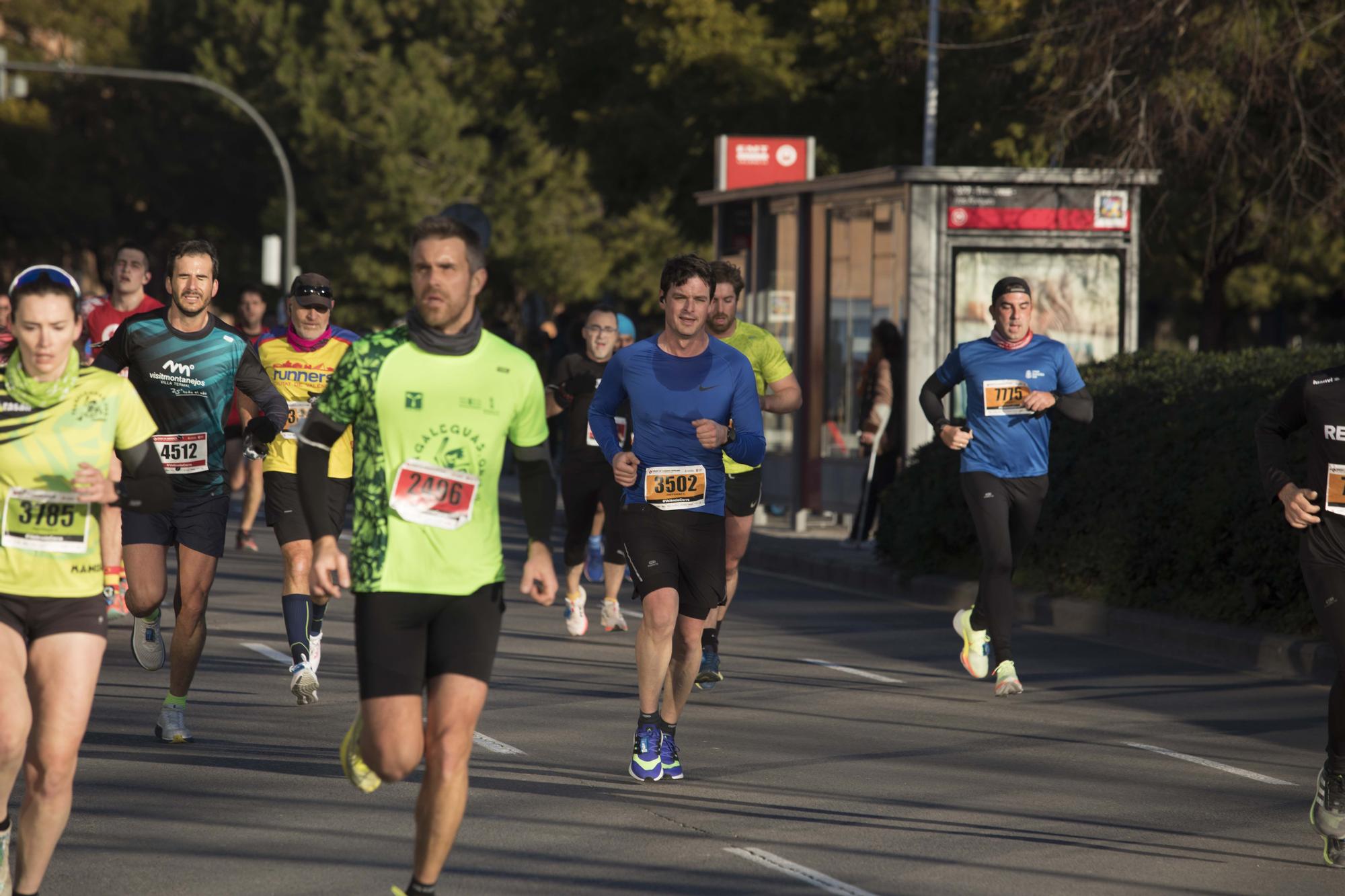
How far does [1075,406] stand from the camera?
10375 mm

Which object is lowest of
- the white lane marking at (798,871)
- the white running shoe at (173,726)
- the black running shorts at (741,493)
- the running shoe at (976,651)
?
the white lane marking at (798,871)

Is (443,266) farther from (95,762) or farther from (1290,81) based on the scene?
(1290,81)

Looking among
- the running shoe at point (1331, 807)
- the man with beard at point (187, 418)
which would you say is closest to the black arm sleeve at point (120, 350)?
the man with beard at point (187, 418)

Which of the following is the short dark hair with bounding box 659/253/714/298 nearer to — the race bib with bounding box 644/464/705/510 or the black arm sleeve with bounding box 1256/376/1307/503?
the race bib with bounding box 644/464/705/510

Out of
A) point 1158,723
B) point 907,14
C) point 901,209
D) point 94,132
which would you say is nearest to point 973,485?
point 1158,723

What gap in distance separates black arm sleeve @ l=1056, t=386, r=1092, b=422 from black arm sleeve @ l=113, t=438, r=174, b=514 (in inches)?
221

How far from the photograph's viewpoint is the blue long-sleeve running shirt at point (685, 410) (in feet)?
26.0

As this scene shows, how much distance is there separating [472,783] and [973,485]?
3798 millimetres

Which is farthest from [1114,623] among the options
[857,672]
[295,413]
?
[295,413]

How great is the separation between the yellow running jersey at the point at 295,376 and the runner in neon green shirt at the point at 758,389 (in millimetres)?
1812

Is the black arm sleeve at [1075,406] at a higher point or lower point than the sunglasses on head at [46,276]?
lower

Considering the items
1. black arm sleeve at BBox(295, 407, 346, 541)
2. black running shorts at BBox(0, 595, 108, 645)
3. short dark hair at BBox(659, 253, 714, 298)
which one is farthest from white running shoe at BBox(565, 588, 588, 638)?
black running shorts at BBox(0, 595, 108, 645)

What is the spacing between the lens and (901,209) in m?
18.1

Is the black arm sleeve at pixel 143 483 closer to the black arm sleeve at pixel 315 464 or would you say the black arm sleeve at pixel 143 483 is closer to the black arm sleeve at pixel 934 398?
the black arm sleeve at pixel 315 464
